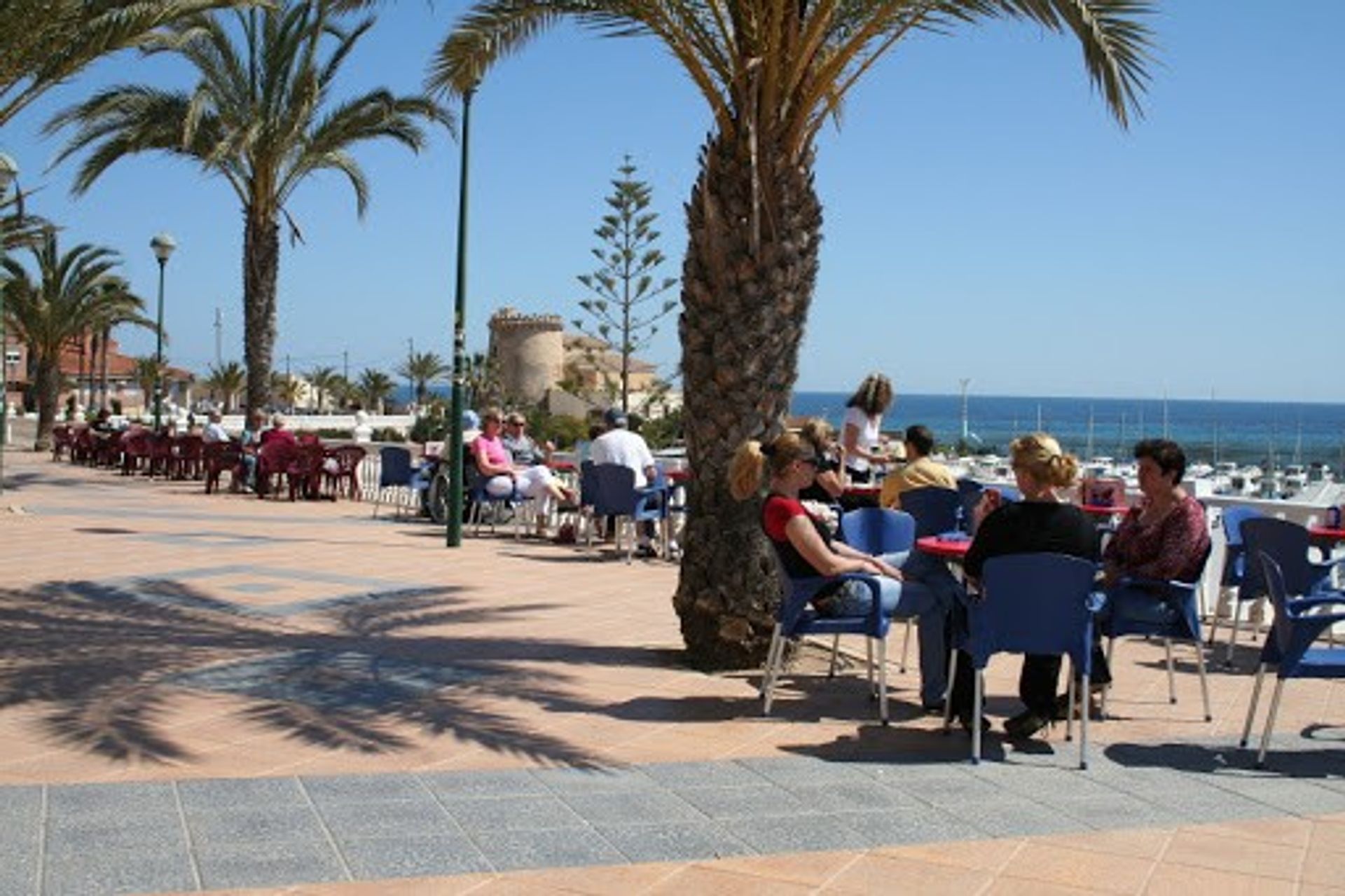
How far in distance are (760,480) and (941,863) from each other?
3023 mm

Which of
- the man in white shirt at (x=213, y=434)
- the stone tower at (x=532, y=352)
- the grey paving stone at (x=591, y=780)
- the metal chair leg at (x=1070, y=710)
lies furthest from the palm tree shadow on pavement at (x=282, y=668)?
the stone tower at (x=532, y=352)

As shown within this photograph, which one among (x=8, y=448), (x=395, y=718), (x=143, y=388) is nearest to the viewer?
(x=395, y=718)

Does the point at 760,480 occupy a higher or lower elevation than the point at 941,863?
higher

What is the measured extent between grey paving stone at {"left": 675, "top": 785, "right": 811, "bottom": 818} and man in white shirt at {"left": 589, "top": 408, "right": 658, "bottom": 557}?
288 inches

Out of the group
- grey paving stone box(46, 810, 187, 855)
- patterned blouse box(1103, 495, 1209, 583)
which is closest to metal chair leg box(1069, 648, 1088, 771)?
patterned blouse box(1103, 495, 1209, 583)

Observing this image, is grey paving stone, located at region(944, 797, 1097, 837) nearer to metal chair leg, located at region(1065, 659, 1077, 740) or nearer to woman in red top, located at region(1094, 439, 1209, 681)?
metal chair leg, located at region(1065, 659, 1077, 740)

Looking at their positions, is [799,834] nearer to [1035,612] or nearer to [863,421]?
[1035,612]

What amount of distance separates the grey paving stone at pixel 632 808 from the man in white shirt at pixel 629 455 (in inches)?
292

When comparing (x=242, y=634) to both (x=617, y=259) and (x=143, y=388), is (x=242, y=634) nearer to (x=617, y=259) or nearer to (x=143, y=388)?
(x=617, y=259)

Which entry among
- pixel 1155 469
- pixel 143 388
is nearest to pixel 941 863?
pixel 1155 469

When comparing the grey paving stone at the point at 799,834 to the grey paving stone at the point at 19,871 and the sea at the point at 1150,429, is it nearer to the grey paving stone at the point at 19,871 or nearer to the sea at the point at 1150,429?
the grey paving stone at the point at 19,871

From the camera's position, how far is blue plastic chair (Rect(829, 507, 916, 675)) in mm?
7453

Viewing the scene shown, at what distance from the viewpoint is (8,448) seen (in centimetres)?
3450

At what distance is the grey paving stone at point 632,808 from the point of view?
491cm
